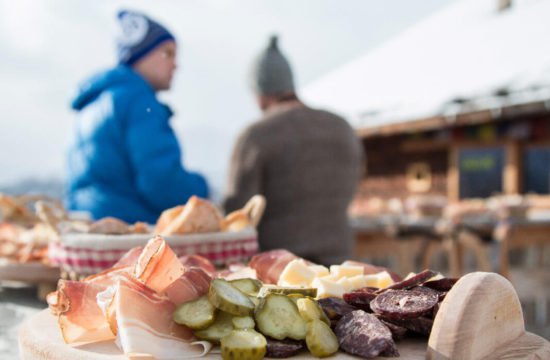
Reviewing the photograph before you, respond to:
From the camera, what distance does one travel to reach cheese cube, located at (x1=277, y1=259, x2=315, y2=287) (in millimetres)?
1363

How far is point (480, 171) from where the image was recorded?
34.4ft

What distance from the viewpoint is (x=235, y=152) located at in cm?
297

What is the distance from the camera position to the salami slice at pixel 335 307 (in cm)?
120

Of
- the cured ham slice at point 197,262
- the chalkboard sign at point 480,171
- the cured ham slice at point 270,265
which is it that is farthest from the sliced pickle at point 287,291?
the chalkboard sign at point 480,171

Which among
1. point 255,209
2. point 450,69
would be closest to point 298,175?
point 255,209

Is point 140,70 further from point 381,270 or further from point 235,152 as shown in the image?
point 381,270

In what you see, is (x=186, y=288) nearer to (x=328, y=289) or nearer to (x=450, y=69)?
(x=328, y=289)

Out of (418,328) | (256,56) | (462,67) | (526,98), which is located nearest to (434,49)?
(462,67)

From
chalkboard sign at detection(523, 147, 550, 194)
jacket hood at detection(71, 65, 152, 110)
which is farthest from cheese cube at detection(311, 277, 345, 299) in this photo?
chalkboard sign at detection(523, 147, 550, 194)

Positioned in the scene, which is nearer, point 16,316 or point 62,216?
point 16,316

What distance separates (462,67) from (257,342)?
1192cm

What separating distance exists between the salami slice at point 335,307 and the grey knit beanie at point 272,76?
2.03 m

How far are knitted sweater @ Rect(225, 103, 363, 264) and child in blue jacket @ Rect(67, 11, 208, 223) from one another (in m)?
0.48

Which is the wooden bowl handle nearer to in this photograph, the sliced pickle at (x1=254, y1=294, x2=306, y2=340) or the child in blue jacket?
the child in blue jacket
